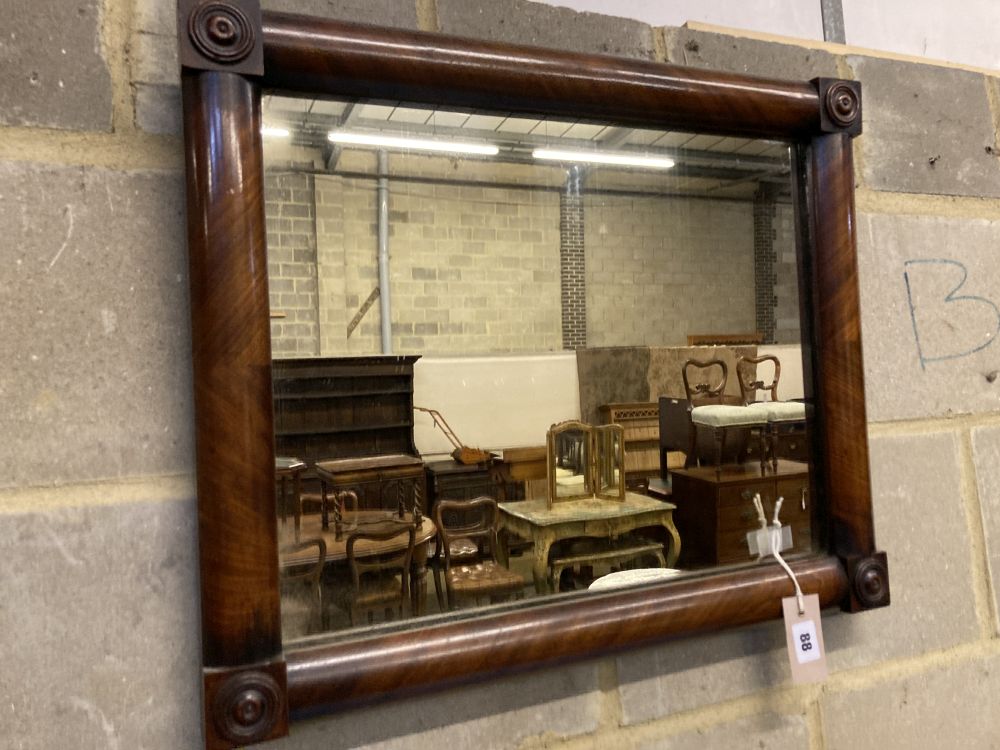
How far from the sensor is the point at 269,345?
59 centimetres

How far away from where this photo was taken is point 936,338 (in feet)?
2.98

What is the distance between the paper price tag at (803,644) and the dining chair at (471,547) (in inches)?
11.3

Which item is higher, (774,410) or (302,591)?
(774,410)

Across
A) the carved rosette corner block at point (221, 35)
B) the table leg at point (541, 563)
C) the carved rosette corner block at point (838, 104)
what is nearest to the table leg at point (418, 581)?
the table leg at point (541, 563)

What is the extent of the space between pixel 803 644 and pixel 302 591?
0.49 meters

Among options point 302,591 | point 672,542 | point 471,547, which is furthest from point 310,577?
point 672,542

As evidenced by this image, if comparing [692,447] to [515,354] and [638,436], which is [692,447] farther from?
[515,354]

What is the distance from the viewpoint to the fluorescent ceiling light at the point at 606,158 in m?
0.70

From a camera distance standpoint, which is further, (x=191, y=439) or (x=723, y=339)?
(x=723, y=339)

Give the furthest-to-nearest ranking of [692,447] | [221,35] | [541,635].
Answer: [692,447] → [541,635] → [221,35]

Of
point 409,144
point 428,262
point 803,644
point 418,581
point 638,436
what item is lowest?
Result: point 803,644

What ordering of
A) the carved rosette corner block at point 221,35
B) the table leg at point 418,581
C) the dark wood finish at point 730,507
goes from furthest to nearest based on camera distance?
the dark wood finish at point 730,507
the table leg at point 418,581
the carved rosette corner block at point 221,35

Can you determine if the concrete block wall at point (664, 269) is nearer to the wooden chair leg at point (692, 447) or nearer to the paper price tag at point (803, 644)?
the wooden chair leg at point (692, 447)

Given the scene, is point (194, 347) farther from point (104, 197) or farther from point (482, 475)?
point (482, 475)
